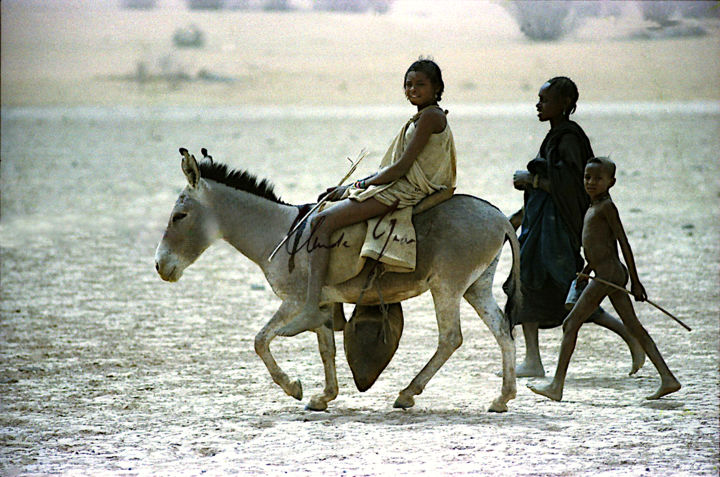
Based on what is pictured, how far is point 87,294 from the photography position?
11039 mm

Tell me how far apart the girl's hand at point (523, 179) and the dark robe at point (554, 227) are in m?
0.05

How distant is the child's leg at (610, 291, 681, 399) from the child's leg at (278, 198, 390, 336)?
5.31ft

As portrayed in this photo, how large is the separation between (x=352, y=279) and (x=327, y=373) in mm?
683

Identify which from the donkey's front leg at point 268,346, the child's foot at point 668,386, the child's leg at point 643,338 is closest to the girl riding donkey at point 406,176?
the donkey's front leg at point 268,346

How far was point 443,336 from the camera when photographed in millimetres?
6730

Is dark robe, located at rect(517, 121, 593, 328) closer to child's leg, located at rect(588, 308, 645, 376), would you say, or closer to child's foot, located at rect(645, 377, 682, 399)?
child's leg, located at rect(588, 308, 645, 376)

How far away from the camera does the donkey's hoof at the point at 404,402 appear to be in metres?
6.75

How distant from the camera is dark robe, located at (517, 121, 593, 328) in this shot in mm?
7348

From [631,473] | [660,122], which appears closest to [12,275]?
[631,473]

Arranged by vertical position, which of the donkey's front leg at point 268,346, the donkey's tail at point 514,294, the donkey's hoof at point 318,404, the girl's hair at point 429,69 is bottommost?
the donkey's hoof at point 318,404

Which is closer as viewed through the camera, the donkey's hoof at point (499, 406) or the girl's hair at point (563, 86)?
the donkey's hoof at point (499, 406)

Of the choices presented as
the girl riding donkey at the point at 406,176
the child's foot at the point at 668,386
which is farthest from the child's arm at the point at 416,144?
the child's foot at the point at 668,386

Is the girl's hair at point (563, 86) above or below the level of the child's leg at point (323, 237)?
above

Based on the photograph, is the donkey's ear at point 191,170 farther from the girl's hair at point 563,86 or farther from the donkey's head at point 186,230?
the girl's hair at point 563,86
